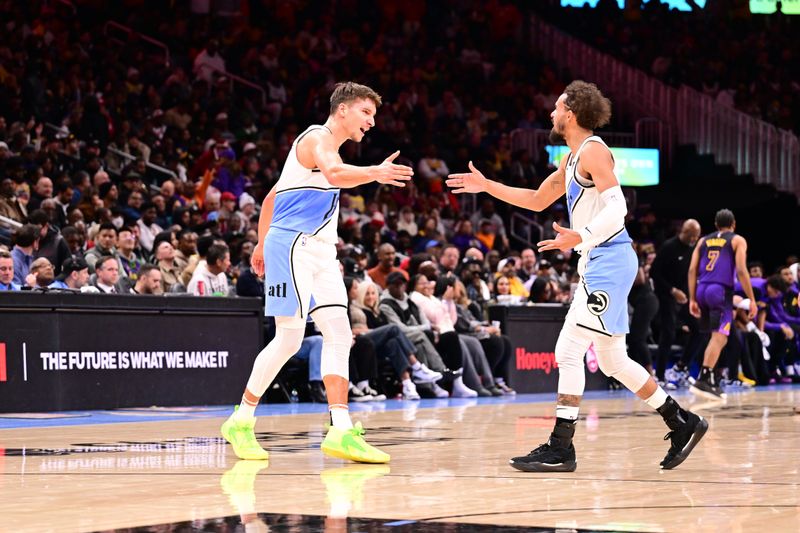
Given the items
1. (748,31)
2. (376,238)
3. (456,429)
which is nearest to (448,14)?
(748,31)

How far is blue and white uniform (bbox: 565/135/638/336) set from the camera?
6523 mm

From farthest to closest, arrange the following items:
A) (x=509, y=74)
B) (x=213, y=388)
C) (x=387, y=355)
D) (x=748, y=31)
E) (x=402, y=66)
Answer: (x=748, y=31) → (x=509, y=74) → (x=402, y=66) → (x=387, y=355) → (x=213, y=388)

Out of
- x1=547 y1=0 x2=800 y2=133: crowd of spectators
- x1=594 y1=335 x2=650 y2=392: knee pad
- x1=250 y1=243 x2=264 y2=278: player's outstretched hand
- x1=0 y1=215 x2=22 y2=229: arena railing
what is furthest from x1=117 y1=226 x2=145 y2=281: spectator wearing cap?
x1=547 y1=0 x2=800 y2=133: crowd of spectators

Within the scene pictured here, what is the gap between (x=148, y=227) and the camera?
15.2 m

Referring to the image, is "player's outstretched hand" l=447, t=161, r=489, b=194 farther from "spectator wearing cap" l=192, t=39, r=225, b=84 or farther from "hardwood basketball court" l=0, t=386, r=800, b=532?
"spectator wearing cap" l=192, t=39, r=225, b=84

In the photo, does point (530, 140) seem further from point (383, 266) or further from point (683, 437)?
point (683, 437)

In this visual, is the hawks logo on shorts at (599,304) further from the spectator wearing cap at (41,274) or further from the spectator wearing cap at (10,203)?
the spectator wearing cap at (10,203)

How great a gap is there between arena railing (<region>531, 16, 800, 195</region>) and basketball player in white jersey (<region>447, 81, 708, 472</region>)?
64.6ft

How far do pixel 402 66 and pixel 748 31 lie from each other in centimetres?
972

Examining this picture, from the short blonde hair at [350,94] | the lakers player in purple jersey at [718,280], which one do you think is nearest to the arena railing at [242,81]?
the lakers player in purple jersey at [718,280]

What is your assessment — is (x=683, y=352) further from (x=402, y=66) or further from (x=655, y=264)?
(x=402, y=66)

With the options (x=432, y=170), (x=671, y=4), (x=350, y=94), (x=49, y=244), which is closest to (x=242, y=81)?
(x=432, y=170)

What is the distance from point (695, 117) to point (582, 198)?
20385 millimetres

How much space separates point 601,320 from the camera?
6512 mm
